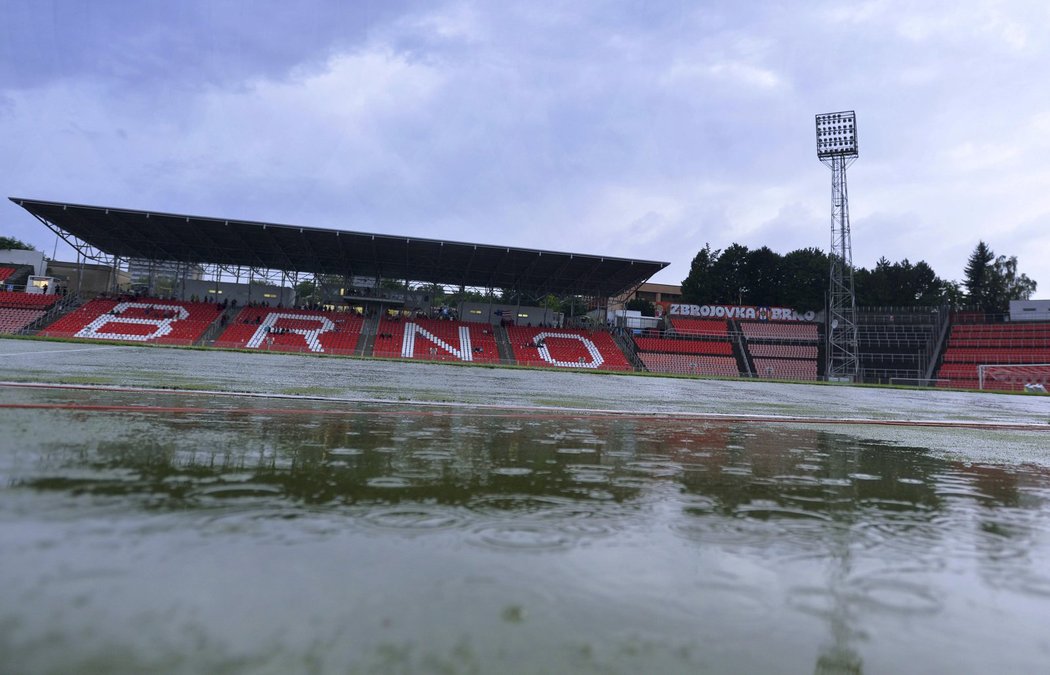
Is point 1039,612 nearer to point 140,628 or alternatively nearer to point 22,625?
point 140,628

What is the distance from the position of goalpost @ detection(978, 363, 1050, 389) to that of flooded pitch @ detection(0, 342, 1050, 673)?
178 ft

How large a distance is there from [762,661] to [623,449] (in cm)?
405

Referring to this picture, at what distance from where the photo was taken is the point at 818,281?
79.2m

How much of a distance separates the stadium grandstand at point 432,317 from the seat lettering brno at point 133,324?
0.64ft

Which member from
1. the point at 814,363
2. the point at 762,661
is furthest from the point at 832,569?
the point at 814,363

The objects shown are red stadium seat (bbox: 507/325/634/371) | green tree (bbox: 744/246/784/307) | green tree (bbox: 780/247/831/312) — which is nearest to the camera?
red stadium seat (bbox: 507/325/634/371)

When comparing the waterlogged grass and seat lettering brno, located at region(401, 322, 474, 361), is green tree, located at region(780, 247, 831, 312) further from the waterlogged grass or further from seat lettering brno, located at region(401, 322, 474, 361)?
the waterlogged grass

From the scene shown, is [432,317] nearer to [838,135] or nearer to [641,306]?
[838,135]

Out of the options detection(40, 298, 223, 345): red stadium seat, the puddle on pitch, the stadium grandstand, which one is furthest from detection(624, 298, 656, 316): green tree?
the puddle on pitch

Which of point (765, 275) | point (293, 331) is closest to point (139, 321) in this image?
point (293, 331)

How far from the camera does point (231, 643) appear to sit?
4.61 ft

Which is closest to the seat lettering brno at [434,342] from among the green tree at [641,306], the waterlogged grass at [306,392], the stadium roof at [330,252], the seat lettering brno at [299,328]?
the stadium roof at [330,252]

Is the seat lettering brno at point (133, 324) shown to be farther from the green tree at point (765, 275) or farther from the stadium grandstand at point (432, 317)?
the green tree at point (765, 275)

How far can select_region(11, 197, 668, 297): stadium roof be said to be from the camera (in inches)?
1727
